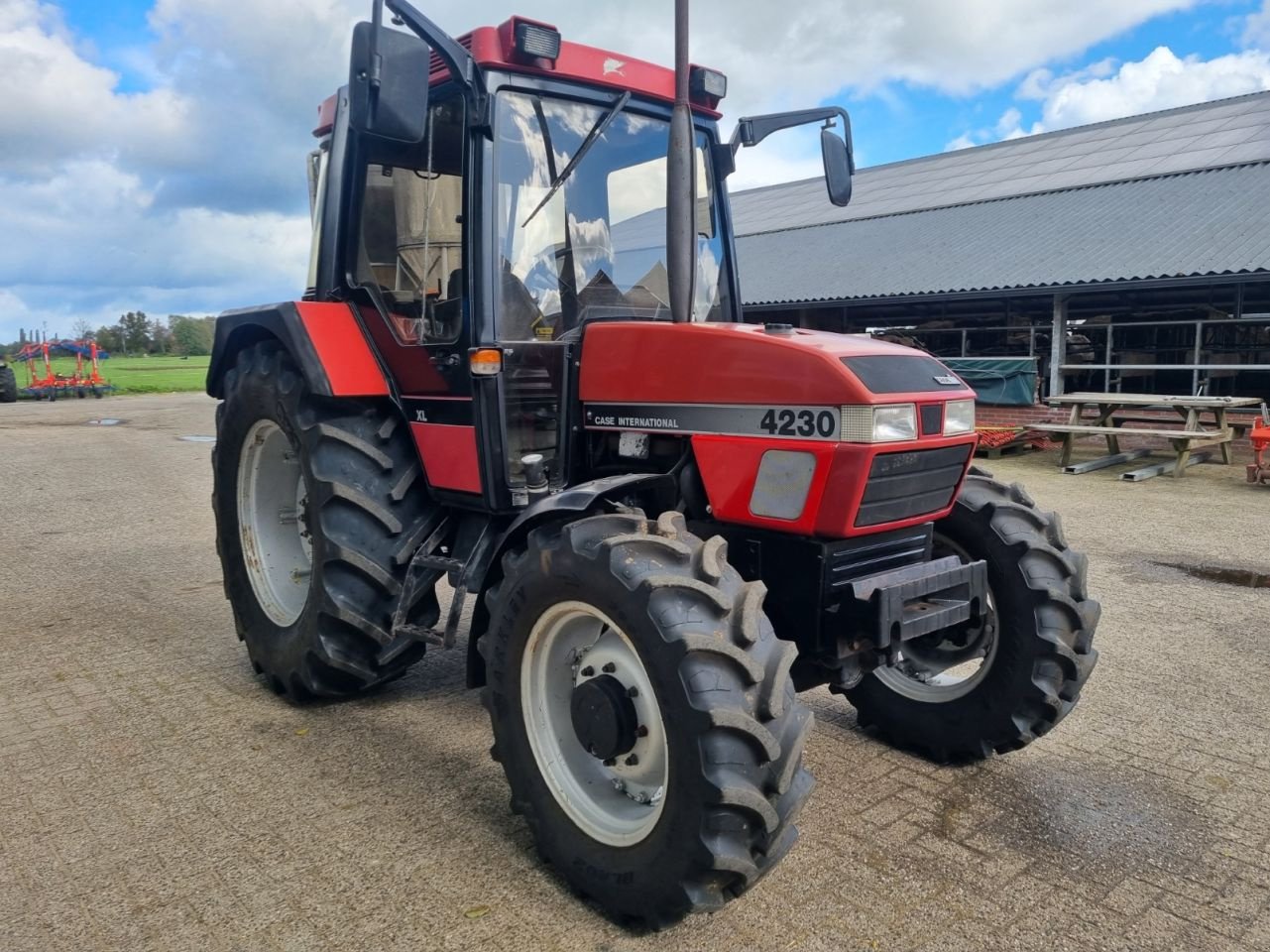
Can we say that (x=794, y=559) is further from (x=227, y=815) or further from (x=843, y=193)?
(x=227, y=815)

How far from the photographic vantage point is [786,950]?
259cm

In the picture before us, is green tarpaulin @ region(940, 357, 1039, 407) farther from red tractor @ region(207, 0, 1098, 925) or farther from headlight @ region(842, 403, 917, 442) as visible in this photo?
headlight @ region(842, 403, 917, 442)

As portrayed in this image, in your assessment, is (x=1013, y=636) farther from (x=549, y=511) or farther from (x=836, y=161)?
(x=836, y=161)

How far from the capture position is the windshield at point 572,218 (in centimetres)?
357

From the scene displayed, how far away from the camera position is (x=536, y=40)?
3469mm

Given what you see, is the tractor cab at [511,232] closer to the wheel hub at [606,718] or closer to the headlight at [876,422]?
the headlight at [876,422]

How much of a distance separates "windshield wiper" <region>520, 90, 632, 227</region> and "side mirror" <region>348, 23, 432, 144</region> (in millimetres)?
676

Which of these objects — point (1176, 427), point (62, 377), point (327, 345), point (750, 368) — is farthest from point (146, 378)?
point (750, 368)

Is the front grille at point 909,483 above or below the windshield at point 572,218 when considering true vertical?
below

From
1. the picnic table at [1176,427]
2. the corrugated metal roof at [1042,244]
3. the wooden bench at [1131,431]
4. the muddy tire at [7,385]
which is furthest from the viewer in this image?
the muddy tire at [7,385]

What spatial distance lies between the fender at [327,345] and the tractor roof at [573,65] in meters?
1.06

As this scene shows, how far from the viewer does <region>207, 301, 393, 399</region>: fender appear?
12.9 ft

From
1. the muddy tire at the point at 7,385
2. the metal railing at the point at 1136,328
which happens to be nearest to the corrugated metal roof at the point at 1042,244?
the metal railing at the point at 1136,328

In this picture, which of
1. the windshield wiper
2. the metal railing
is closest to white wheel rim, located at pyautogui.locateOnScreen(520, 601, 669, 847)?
the windshield wiper
